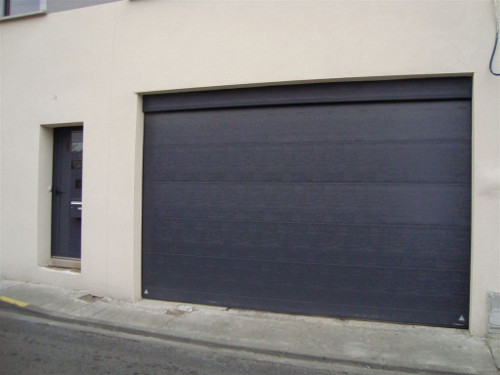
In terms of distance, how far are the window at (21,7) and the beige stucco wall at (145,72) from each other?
0.22m

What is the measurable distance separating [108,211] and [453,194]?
481cm

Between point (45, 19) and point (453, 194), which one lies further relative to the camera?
point (45, 19)

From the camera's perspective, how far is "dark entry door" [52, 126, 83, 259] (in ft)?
18.7

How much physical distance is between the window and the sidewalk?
15.9ft

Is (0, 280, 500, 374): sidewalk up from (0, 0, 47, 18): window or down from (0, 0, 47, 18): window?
down

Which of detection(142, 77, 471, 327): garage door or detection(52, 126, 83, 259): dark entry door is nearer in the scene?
detection(142, 77, 471, 327): garage door

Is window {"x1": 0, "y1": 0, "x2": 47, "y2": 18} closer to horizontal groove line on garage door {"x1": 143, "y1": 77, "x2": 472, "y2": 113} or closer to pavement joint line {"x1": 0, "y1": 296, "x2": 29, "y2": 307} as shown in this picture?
horizontal groove line on garage door {"x1": 143, "y1": 77, "x2": 472, "y2": 113}

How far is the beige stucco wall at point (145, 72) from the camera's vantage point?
3.87 m

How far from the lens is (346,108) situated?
4.34 m

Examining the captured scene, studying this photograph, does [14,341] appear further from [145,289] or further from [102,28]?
[102,28]

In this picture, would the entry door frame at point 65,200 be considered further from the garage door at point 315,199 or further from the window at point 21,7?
the window at point 21,7

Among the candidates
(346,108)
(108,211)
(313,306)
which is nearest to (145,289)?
(108,211)

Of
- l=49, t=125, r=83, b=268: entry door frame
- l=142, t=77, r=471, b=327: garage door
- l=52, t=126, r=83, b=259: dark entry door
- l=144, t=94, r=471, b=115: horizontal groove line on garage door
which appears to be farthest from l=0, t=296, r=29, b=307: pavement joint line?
l=144, t=94, r=471, b=115: horizontal groove line on garage door

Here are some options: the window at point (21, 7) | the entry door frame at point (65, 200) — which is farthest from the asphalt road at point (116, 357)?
the window at point (21, 7)
